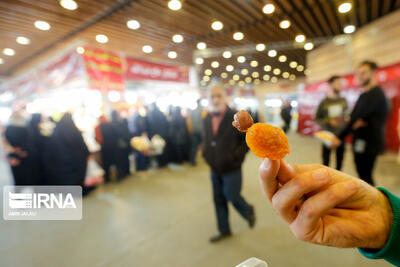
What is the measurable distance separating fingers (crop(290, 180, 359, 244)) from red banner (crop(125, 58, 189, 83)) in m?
3.77

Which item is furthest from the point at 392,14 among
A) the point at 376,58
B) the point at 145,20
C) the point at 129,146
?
the point at 129,146

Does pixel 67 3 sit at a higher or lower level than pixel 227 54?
higher

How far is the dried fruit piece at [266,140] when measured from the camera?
0.83 feet

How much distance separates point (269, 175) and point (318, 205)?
4.0 inches

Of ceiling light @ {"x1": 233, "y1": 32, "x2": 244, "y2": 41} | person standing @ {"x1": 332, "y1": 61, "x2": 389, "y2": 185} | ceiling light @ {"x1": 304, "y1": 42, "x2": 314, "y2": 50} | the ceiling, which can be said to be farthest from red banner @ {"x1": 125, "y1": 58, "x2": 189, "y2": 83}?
ceiling light @ {"x1": 304, "y1": 42, "x2": 314, "y2": 50}

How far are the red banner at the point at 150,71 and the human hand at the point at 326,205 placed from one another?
374cm

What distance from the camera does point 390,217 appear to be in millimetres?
371

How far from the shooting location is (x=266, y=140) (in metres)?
0.25

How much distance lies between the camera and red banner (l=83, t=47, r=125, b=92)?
2.86 m

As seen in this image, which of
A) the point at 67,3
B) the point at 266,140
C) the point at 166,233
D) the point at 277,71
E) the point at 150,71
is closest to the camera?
the point at 266,140

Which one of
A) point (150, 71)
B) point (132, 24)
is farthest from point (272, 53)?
point (150, 71)

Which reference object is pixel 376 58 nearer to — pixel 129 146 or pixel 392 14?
pixel 392 14

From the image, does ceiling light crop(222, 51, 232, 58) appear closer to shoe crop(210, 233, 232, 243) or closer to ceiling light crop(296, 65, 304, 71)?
ceiling light crop(296, 65, 304, 71)

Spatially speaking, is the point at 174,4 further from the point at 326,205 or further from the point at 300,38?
the point at 326,205
